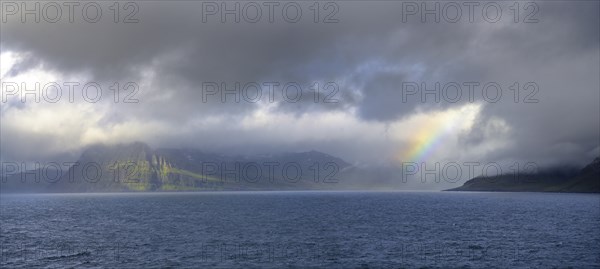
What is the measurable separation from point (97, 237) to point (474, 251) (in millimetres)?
90653

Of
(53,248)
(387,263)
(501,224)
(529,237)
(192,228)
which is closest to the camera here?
(387,263)

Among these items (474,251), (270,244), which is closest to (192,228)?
(270,244)

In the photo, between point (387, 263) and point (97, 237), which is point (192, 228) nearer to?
point (97, 237)

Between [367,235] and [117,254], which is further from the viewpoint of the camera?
[367,235]

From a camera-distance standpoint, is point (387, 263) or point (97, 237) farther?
point (97, 237)

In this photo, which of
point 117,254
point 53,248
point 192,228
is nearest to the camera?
point 117,254

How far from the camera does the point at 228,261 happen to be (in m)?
77.3

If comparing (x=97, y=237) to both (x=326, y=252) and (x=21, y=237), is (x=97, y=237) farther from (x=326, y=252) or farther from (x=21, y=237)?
(x=326, y=252)

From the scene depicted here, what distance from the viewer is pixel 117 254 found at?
84.8 m

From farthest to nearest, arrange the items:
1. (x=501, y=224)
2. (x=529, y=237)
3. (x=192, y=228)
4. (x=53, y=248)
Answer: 1. (x=501, y=224)
2. (x=192, y=228)
3. (x=529, y=237)
4. (x=53, y=248)

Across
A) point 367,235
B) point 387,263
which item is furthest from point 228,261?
point 367,235

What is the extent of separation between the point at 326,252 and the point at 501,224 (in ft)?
275

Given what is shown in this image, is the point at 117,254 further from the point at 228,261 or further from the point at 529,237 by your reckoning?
the point at 529,237

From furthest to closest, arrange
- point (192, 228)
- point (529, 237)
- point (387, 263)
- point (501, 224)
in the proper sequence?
point (501, 224), point (192, 228), point (529, 237), point (387, 263)
